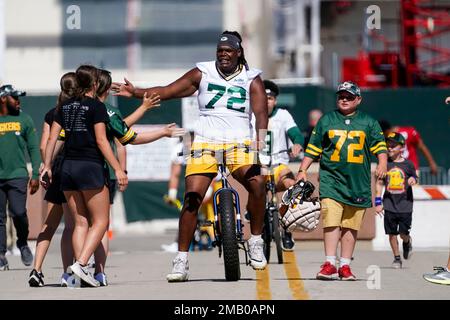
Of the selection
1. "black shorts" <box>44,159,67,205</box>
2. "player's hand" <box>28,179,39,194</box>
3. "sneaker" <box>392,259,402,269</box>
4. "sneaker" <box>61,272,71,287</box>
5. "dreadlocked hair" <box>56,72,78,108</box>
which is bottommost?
"sneaker" <box>392,259,402,269</box>

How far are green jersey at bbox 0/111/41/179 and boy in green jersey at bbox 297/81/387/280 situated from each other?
3.82m

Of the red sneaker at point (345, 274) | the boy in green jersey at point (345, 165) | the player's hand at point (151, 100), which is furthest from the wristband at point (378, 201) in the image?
the player's hand at point (151, 100)

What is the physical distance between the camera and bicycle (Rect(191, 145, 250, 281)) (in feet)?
37.3

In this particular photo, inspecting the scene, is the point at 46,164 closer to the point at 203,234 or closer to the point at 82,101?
the point at 82,101

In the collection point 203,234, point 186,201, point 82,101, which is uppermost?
point 82,101

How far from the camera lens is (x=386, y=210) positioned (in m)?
15.1

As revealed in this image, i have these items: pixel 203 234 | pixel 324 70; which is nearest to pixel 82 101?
pixel 203 234

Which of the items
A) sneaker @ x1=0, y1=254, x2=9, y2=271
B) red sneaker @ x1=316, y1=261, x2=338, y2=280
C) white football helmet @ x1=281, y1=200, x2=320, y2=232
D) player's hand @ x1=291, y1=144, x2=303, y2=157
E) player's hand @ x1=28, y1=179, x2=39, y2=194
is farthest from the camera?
player's hand @ x1=291, y1=144, x2=303, y2=157

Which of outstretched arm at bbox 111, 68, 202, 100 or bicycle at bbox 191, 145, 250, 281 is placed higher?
outstretched arm at bbox 111, 68, 202, 100

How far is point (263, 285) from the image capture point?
11328 millimetres

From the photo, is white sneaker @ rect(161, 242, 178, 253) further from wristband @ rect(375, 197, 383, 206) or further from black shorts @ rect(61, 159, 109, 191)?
black shorts @ rect(61, 159, 109, 191)

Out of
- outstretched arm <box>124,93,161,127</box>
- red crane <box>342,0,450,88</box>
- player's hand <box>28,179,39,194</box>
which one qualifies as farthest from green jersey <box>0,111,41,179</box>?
red crane <box>342,0,450,88</box>

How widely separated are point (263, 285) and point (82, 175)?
176cm
